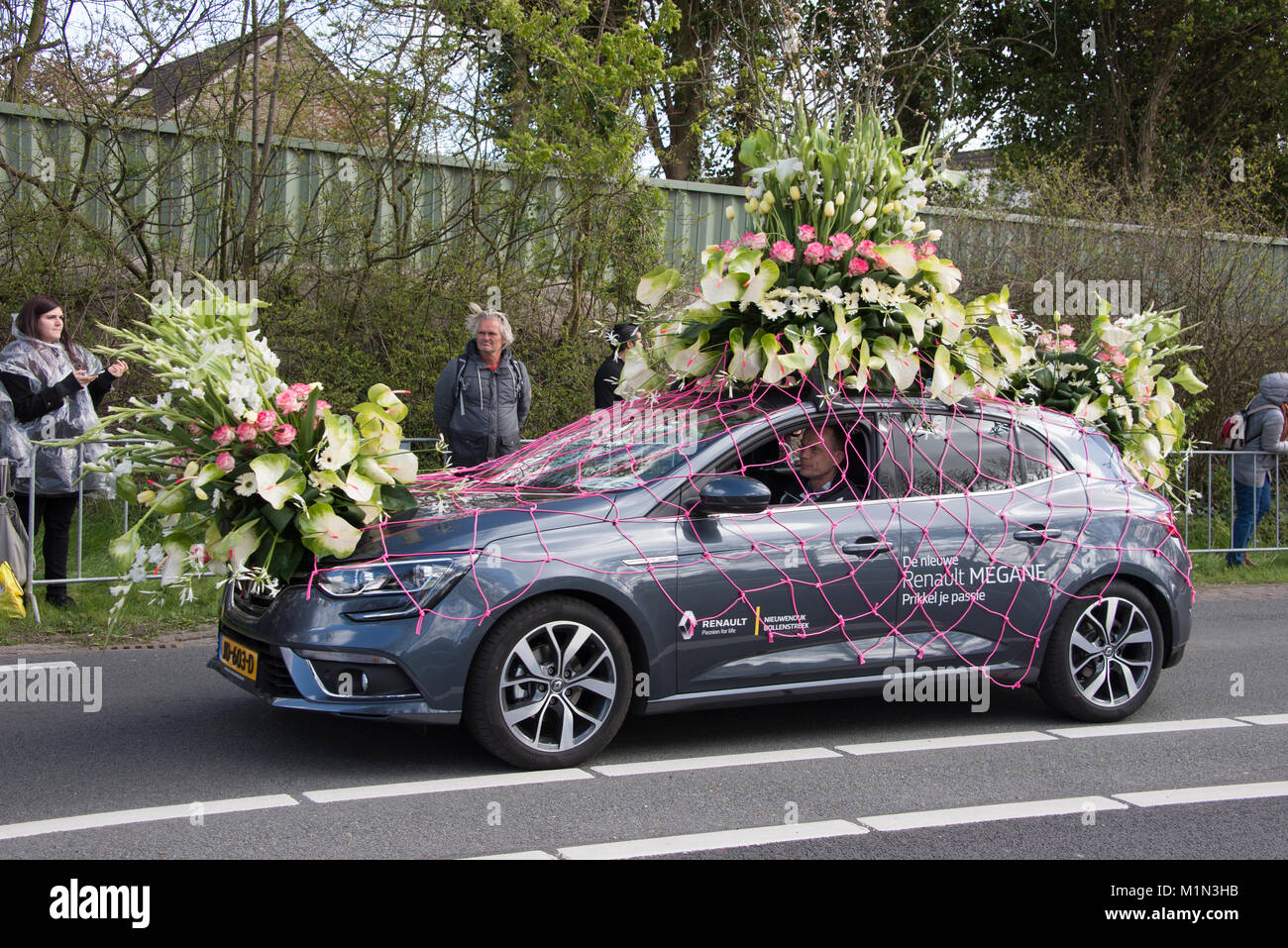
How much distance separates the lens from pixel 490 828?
15.5 ft

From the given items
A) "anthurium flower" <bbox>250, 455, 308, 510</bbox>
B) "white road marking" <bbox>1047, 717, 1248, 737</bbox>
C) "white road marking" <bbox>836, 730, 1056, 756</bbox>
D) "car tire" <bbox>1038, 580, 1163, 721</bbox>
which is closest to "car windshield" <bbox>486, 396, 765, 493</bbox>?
"anthurium flower" <bbox>250, 455, 308, 510</bbox>

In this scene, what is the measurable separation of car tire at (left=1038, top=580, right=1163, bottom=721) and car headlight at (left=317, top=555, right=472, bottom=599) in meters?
3.03

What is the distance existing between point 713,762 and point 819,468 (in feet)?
4.75

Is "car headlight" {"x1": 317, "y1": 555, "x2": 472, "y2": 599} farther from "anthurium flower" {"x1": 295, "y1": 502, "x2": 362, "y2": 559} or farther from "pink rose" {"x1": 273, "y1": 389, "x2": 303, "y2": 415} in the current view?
"pink rose" {"x1": 273, "y1": 389, "x2": 303, "y2": 415}

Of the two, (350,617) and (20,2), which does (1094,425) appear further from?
(20,2)

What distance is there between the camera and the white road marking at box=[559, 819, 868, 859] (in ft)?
14.8

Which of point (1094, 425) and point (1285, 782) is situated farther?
point (1094, 425)

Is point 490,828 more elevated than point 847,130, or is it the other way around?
point 847,130

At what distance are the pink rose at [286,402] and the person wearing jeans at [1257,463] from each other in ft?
31.8

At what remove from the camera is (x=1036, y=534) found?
6.25 meters

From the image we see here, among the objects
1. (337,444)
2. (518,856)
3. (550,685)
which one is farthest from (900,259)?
(518,856)
